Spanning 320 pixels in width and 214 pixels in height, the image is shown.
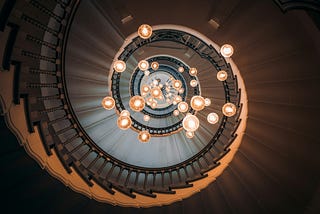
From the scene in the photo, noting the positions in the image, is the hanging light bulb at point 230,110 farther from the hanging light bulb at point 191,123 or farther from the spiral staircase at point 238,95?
the spiral staircase at point 238,95

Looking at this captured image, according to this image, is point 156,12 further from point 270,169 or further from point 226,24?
point 270,169

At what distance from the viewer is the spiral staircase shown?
257cm

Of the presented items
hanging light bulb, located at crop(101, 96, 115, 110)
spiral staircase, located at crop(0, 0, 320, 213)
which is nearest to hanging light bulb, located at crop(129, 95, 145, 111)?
hanging light bulb, located at crop(101, 96, 115, 110)

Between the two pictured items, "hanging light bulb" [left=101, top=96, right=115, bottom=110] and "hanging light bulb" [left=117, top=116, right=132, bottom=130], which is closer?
"hanging light bulb" [left=117, top=116, right=132, bottom=130]

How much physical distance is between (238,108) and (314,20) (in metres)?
2.16

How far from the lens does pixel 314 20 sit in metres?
2.04

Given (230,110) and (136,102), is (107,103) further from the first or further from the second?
(230,110)

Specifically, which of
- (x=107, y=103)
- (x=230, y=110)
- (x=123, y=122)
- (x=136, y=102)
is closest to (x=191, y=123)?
(x=230, y=110)

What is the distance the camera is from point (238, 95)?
3957 millimetres

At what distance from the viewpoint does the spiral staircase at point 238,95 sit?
2566mm

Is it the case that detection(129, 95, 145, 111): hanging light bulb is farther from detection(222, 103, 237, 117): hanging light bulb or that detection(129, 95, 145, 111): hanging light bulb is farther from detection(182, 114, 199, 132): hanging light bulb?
detection(222, 103, 237, 117): hanging light bulb

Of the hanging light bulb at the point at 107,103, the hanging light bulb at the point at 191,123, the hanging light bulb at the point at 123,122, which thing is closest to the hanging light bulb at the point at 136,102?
the hanging light bulb at the point at 123,122

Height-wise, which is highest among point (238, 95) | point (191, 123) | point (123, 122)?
point (238, 95)

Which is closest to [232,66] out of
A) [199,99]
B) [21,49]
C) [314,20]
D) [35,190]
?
[199,99]
